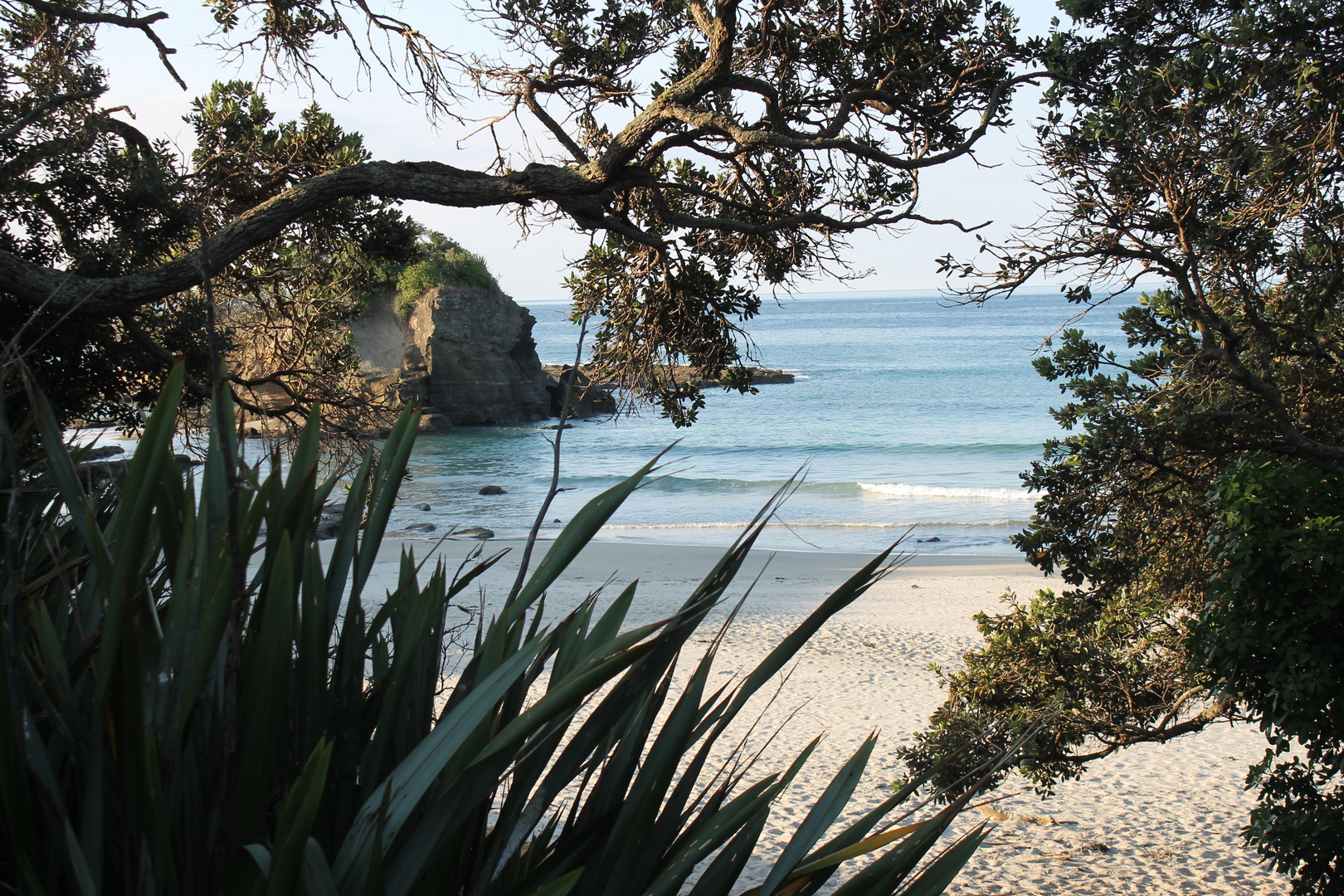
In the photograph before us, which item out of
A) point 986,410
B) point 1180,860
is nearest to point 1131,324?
point 1180,860

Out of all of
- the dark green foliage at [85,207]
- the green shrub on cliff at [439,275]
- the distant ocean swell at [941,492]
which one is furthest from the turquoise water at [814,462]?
the green shrub on cliff at [439,275]

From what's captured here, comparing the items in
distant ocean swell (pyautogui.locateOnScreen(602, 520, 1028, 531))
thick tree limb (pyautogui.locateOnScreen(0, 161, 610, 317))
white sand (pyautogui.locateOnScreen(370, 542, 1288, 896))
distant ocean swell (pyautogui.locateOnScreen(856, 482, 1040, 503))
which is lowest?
white sand (pyautogui.locateOnScreen(370, 542, 1288, 896))

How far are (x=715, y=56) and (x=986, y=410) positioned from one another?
33.9 metres

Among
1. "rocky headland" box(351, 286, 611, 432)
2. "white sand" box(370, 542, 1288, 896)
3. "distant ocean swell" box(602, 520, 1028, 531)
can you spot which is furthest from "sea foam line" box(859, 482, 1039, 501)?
"rocky headland" box(351, 286, 611, 432)

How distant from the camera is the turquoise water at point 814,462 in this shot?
19.1 meters

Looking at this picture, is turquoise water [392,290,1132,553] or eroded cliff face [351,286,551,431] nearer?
turquoise water [392,290,1132,553]

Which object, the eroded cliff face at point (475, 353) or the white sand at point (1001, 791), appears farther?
the eroded cliff face at point (475, 353)

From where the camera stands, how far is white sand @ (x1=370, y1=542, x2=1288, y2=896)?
18.0ft

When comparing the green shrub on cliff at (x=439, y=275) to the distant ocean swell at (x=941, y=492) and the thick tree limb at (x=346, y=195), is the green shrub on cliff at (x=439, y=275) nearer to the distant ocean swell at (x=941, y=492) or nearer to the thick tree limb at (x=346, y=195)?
the distant ocean swell at (x=941, y=492)

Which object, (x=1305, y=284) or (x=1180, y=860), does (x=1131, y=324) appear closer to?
(x=1305, y=284)

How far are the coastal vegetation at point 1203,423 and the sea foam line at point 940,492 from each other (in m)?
17.7

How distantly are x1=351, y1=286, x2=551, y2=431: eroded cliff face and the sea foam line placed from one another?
15.5 metres

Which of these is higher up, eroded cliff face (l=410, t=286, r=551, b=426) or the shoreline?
eroded cliff face (l=410, t=286, r=551, b=426)

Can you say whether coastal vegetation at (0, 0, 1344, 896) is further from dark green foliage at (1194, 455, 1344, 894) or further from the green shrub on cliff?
the green shrub on cliff
